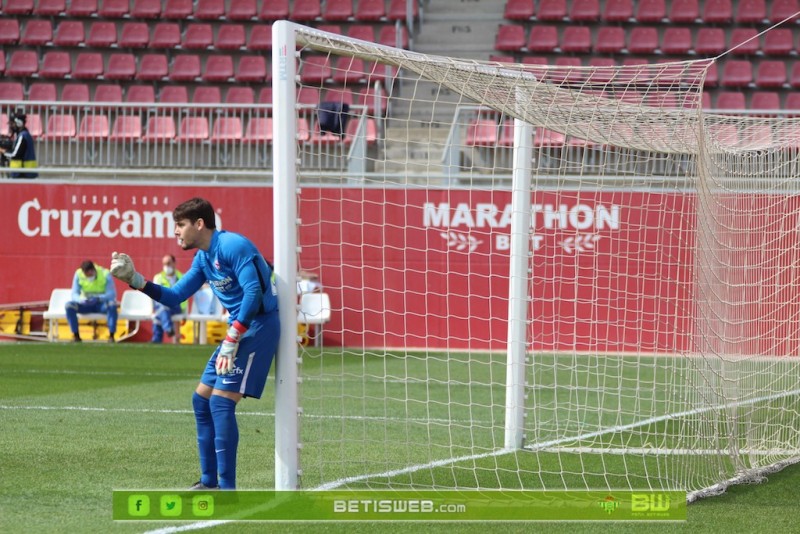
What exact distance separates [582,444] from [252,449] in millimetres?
2531

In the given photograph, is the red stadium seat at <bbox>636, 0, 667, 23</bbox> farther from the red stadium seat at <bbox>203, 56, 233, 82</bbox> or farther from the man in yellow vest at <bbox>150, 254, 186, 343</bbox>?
the man in yellow vest at <bbox>150, 254, 186, 343</bbox>

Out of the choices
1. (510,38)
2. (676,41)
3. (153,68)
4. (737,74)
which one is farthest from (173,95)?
(737,74)

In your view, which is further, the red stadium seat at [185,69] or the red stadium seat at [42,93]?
the red stadium seat at [185,69]

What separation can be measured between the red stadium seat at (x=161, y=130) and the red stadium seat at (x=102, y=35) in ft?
14.1

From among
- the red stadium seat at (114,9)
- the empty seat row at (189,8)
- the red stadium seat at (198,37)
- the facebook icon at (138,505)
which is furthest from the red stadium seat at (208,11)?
the facebook icon at (138,505)

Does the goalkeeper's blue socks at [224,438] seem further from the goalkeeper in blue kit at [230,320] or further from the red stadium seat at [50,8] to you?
the red stadium seat at [50,8]

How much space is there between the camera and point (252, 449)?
309 inches

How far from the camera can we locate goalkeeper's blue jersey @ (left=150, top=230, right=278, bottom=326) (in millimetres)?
5781

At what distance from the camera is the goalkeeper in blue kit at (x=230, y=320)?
581 centimetres

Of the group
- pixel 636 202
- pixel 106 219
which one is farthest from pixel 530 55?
pixel 106 219

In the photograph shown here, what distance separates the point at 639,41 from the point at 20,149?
473 inches

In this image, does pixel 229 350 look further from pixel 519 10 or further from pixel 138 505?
pixel 519 10

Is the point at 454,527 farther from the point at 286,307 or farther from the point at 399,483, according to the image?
the point at 286,307

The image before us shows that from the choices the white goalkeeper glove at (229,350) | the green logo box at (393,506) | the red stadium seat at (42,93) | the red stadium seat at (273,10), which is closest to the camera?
the green logo box at (393,506)
